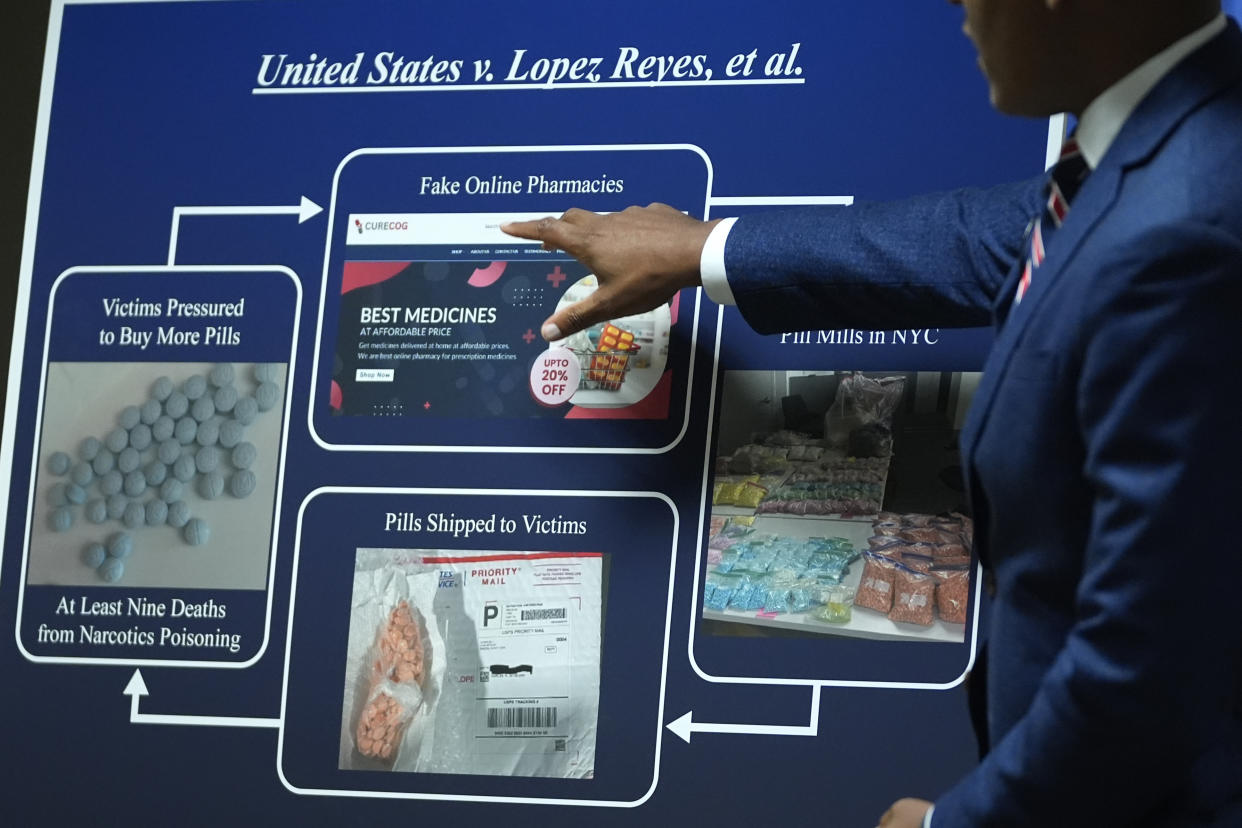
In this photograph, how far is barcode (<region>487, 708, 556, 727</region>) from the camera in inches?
68.7

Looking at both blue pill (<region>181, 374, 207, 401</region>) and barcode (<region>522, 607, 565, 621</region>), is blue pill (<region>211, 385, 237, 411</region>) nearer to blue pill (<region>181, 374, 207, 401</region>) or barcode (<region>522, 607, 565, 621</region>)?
blue pill (<region>181, 374, 207, 401</region>)

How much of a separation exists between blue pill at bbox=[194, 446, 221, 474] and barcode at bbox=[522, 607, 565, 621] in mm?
469

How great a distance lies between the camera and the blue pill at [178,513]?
74.7 inches

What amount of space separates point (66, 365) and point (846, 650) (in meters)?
1.15

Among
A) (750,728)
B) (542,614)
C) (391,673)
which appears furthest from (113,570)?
(750,728)

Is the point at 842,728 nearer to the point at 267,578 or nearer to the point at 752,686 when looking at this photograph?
the point at 752,686

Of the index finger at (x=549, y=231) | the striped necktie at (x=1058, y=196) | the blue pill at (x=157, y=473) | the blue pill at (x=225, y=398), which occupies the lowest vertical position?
the blue pill at (x=157, y=473)

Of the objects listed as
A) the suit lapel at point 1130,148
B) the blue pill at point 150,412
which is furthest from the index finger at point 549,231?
the suit lapel at point 1130,148

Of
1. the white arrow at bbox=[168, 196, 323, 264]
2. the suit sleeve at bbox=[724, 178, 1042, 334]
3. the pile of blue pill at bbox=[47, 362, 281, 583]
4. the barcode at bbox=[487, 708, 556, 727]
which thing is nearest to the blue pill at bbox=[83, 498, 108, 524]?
the pile of blue pill at bbox=[47, 362, 281, 583]

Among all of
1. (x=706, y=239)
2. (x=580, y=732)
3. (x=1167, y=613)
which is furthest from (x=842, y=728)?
(x=1167, y=613)

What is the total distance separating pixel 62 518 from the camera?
1.93m

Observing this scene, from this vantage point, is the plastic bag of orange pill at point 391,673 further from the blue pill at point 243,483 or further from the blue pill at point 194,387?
the blue pill at point 194,387

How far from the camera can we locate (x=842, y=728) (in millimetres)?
1676

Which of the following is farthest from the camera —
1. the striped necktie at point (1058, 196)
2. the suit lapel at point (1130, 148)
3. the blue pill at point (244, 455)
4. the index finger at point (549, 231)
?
the blue pill at point (244, 455)
